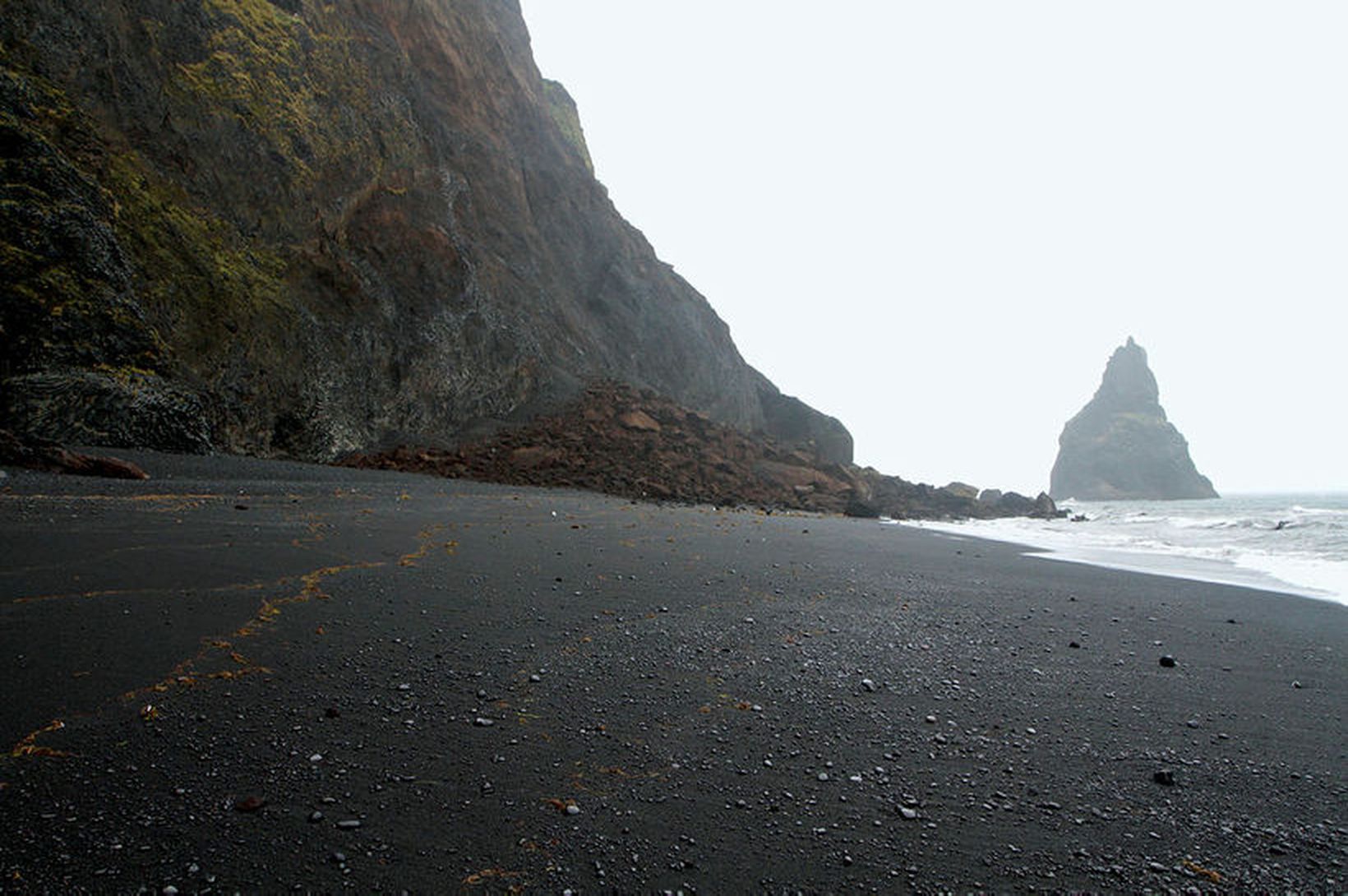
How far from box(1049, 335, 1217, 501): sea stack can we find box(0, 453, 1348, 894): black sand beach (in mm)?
117671

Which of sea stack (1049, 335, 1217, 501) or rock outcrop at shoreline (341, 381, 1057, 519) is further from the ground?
sea stack (1049, 335, 1217, 501)

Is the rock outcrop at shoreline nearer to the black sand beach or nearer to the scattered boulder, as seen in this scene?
the scattered boulder

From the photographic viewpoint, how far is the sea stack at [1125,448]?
10012 cm

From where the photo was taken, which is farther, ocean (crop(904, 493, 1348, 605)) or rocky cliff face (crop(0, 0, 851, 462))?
rocky cliff face (crop(0, 0, 851, 462))

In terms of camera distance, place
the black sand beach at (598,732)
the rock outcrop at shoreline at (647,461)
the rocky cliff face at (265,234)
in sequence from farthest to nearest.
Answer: the rock outcrop at shoreline at (647,461) < the rocky cliff face at (265,234) < the black sand beach at (598,732)

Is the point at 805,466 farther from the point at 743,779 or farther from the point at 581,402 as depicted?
the point at 743,779

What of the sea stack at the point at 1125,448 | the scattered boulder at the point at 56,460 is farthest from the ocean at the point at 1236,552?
the sea stack at the point at 1125,448

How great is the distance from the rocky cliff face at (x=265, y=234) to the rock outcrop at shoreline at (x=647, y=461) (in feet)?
4.71

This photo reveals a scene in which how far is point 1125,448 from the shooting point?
103 metres

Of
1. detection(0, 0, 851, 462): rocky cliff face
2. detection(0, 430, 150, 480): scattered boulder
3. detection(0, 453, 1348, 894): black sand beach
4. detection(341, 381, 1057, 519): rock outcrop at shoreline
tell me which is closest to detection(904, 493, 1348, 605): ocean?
detection(0, 453, 1348, 894): black sand beach

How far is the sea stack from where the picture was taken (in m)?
100

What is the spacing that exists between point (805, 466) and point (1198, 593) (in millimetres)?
17098

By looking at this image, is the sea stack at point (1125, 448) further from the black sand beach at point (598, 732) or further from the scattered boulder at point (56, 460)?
the scattered boulder at point (56, 460)

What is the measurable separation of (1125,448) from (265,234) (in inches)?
5018
